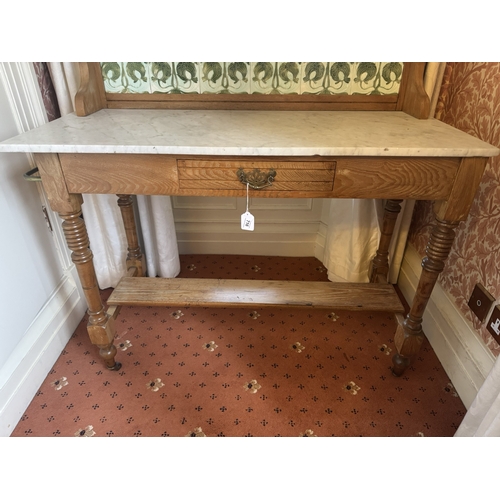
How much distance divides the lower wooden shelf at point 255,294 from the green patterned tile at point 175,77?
2.68 feet

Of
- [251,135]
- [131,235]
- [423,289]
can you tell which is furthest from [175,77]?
[423,289]

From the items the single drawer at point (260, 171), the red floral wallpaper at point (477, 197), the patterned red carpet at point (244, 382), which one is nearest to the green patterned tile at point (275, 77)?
the single drawer at point (260, 171)

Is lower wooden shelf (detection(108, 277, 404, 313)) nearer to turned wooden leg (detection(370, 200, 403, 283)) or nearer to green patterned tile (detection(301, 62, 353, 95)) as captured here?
turned wooden leg (detection(370, 200, 403, 283))

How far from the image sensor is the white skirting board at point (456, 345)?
1288mm

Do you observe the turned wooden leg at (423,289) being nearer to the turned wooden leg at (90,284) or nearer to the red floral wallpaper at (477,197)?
the red floral wallpaper at (477,197)

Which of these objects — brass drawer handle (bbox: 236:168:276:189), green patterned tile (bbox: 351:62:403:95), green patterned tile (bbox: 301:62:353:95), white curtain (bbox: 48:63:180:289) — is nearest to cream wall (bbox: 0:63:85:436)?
white curtain (bbox: 48:63:180:289)

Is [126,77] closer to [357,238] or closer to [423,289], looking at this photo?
[357,238]

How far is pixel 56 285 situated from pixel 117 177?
2.54 ft

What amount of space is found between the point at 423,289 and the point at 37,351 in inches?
58.0

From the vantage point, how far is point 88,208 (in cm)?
167

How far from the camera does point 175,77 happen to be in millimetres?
1406

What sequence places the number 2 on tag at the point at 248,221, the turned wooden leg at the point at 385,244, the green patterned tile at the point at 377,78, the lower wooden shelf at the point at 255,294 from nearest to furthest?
1. the number 2 on tag at the point at 248,221
2. the green patterned tile at the point at 377,78
3. the lower wooden shelf at the point at 255,294
4. the turned wooden leg at the point at 385,244
